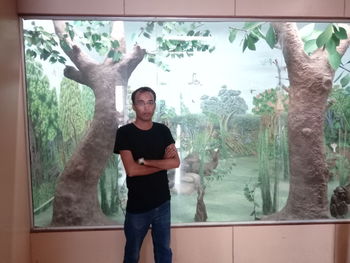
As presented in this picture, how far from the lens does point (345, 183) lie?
2.69 meters

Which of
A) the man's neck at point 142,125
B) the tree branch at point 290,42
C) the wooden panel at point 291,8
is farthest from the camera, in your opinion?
the tree branch at point 290,42

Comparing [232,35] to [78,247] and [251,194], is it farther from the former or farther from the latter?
[78,247]

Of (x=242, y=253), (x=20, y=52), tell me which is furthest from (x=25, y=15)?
(x=242, y=253)

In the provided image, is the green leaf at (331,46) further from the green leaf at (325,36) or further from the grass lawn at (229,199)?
the grass lawn at (229,199)

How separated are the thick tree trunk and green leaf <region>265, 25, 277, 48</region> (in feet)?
3.51

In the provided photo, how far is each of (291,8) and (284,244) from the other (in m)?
2.01

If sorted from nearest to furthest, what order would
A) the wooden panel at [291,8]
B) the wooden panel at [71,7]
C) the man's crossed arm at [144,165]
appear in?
the man's crossed arm at [144,165] → the wooden panel at [71,7] → the wooden panel at [291,8]

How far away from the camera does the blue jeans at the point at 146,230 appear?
2092 millimetres

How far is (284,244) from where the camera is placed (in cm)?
262

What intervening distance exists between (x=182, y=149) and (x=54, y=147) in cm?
108

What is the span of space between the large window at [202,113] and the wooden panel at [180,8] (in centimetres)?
9

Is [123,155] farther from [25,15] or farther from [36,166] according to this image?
[25,15]

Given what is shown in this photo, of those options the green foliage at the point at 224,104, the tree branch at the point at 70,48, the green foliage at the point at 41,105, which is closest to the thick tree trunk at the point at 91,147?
the tree branch at the point at 70,48

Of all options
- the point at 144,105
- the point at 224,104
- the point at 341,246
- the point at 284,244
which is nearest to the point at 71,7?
the point at 144,105
